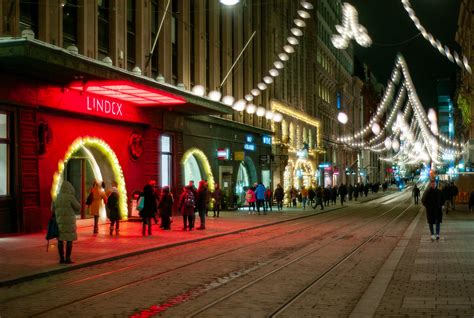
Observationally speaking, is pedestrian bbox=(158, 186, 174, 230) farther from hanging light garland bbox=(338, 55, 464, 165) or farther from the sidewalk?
hanging light garland bbox=(338, 55, 464, 165)

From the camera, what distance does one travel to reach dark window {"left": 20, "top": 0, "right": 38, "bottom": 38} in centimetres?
2148

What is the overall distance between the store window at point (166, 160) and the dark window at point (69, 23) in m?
8.48

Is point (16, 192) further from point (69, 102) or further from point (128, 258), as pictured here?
point (128, 258)

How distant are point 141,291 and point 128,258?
532cm

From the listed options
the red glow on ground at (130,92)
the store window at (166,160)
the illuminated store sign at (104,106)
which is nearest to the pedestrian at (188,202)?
the red glow on ground at (130,92)

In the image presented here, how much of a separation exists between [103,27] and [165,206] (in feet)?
26.7

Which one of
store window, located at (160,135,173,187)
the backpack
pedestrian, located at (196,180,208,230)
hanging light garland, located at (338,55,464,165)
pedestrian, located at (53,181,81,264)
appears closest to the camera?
pedestrian, located at (53,181,81,264)

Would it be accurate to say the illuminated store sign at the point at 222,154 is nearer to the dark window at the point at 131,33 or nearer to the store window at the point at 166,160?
the store window at the point at 166,160

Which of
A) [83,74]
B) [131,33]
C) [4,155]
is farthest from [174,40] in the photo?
[4,155]

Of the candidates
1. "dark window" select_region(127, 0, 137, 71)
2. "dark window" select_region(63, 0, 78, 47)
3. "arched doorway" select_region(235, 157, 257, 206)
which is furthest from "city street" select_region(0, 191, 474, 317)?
"arched doorway" select_region(235, 157, 257, 206)

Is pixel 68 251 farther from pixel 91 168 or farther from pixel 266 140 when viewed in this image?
pixel 266 140

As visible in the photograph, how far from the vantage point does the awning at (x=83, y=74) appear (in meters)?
18.4

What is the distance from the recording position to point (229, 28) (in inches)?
1670

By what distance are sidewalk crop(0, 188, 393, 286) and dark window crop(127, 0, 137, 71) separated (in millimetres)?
7236
